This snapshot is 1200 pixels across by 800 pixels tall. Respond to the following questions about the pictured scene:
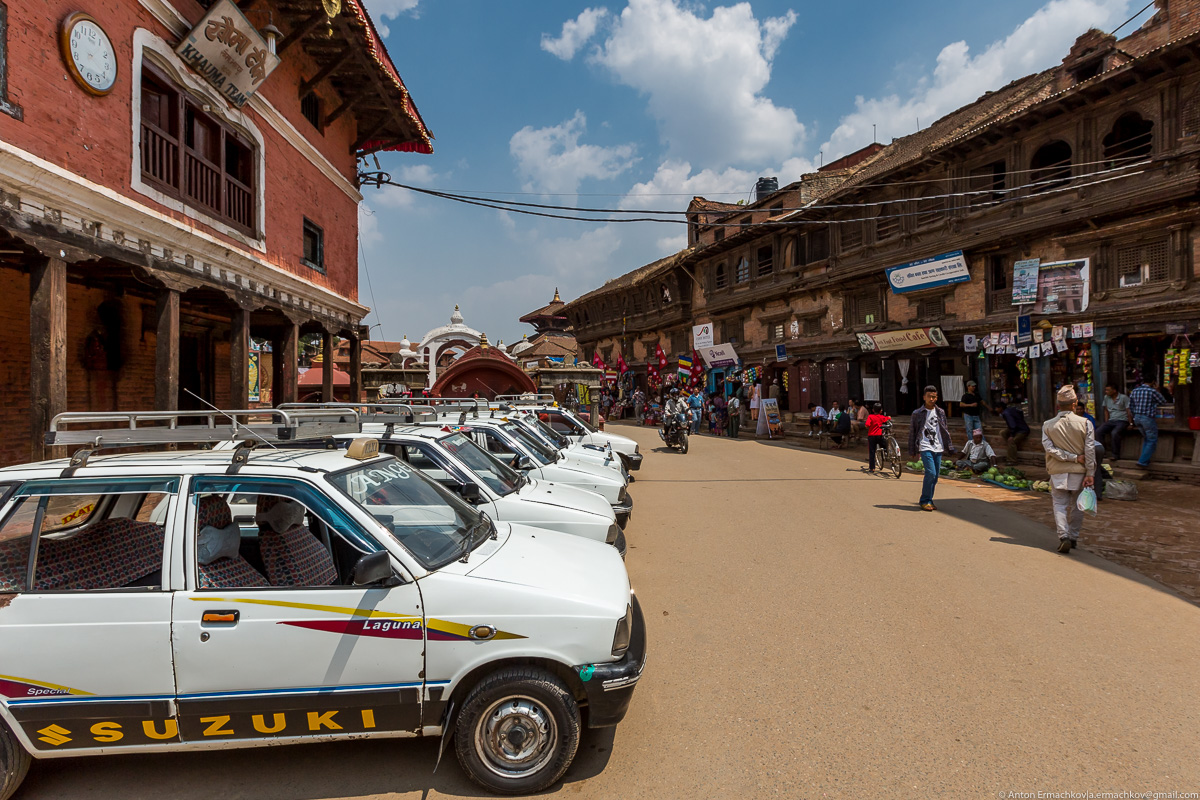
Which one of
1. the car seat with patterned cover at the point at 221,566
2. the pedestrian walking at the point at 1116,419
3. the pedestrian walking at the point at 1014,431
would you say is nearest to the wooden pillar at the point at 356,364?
the car seat with patterned cover at the point at 221,566

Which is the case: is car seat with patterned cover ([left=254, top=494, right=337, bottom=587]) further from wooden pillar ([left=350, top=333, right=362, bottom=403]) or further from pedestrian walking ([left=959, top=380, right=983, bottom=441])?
pedestrian walking ([left=959, top=380, right=983, bottom=441])

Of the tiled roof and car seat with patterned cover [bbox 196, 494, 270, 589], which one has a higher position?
the tiled roof

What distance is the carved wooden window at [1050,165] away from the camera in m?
13.8

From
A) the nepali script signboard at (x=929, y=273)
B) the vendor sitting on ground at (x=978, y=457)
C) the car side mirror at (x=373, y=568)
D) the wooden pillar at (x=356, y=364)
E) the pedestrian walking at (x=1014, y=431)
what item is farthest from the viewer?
the nepali script signboard at (x=929, y=273)

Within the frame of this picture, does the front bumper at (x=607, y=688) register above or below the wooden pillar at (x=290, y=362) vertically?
below

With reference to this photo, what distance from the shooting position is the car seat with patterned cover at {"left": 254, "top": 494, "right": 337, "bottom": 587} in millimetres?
3305

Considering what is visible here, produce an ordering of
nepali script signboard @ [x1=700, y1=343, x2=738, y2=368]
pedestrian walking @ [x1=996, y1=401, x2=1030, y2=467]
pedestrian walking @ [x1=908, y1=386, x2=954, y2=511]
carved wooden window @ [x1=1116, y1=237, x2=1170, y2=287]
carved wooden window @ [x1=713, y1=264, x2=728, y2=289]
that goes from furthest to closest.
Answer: carved wooden window @ [x1=713, y1=264, x2=728, y2=289]
nepali script signboard @ [x1=700, y1=343, x2=738, y2=368]
pedestrian walking @ [x1=996, y1=401, x2=1030, y2=467]
carved wooden window @ [x1=1116, y1=237, x2=1170, y2=287]
pedestrian walking @ [x1=908, y1=386, x2=954, y2=511]

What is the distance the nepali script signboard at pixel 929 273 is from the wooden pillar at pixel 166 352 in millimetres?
17281

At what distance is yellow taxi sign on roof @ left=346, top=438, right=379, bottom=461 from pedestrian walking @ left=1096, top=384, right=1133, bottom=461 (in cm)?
1454

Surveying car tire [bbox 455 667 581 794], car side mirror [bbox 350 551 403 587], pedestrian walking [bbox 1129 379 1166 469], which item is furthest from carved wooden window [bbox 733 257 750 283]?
car side mirror [bbox 350 551 403 587]

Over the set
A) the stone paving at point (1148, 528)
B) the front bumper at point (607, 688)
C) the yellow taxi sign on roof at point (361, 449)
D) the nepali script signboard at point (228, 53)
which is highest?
the nepali script signboard at point (228, 53)

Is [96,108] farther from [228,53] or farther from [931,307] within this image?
[931,307]

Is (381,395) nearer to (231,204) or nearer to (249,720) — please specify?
(231,204)

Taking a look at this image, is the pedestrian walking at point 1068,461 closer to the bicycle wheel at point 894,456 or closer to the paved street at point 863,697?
the paved street at point 863,697
